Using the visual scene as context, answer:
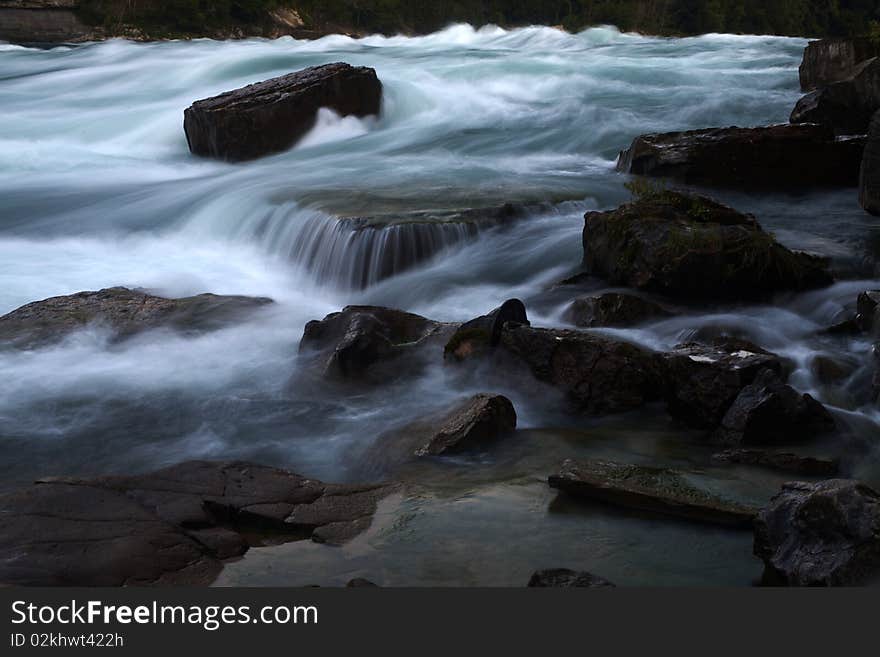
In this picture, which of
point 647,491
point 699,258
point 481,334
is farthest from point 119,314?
point 647,491

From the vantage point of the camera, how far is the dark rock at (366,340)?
7.15m

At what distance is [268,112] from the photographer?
14.4 meters

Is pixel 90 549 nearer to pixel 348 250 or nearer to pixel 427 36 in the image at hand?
pixel 348 250

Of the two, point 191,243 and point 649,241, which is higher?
point 649,241

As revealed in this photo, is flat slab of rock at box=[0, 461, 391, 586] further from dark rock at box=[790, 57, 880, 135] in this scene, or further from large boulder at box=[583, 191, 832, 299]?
dark rock at box=[790, 57, 880, 135]

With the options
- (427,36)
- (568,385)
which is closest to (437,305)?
(568,385)

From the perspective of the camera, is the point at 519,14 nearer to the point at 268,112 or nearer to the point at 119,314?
the point at 268,112

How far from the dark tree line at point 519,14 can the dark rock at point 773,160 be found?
973 inches

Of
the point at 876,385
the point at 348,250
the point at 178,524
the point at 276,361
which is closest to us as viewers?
the point at 178,524

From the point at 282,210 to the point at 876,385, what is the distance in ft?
21.7

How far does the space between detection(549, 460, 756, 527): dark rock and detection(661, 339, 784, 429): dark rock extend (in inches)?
29.9

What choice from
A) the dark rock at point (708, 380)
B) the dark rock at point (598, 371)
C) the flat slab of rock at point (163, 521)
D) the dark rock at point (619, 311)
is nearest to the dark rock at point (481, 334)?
the dark rock at point (598, 371)

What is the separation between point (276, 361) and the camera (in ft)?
25.3

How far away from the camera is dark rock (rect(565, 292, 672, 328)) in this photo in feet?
25.5
